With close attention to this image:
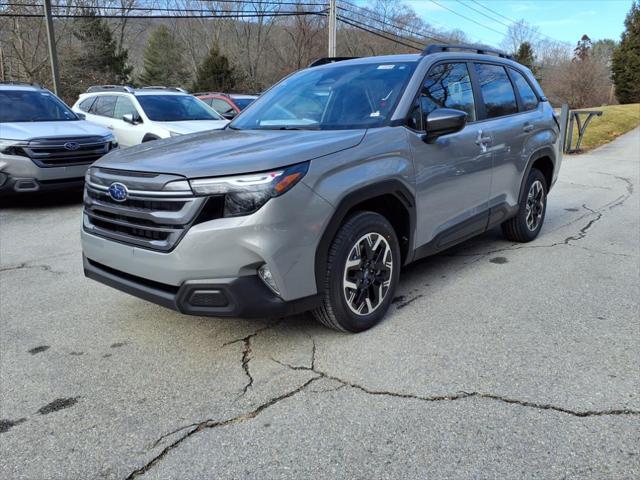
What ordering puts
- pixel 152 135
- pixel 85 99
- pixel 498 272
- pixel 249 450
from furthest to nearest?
pixel 85 99, pixel 152 135, pixel 498 272, pixel 249 450

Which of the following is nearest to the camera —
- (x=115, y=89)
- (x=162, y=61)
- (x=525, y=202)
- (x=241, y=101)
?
(x=525, y=202)

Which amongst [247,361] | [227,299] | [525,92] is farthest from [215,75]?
[227,299]

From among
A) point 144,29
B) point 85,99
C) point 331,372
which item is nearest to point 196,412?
point 331,372

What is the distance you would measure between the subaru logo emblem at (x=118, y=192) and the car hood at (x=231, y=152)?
12cm

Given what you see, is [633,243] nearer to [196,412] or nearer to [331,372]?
[331,372]

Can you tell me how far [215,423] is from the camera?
2652 mm

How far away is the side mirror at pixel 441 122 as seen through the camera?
372 cm

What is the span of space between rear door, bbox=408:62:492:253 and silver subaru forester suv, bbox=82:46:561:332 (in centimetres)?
2

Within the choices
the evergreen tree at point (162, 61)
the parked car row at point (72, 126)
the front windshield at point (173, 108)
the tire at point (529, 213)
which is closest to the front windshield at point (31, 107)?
the parked car row at point (72, 126)

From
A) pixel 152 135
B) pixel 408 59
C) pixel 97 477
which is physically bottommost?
pixel 97 477

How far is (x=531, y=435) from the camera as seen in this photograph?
250 centimetres

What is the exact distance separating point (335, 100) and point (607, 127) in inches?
734

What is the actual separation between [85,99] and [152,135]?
3.43 meters

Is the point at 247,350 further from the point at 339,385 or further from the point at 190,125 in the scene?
the point at 190,125
